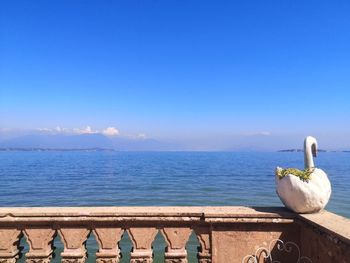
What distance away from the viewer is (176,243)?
4234mm

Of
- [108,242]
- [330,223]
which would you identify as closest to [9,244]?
[108,242]

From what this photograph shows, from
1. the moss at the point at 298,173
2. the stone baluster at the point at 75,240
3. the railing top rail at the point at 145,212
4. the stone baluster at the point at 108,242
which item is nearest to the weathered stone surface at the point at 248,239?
the railing top rail at the point at 145,212

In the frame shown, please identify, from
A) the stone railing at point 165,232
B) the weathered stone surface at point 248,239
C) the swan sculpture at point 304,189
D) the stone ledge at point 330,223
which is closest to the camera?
the stone ledge at point 330,223

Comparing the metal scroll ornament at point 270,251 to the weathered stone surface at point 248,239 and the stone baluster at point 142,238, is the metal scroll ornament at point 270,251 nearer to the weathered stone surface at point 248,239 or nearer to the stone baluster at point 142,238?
the weathered stone surface at point 248,239

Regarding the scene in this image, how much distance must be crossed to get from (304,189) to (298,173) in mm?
230

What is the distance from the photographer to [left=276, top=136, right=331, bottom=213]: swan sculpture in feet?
13.3

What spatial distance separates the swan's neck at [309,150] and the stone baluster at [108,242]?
255 centimetres

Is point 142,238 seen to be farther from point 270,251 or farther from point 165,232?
point 270,251

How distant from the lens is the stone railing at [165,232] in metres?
4.16

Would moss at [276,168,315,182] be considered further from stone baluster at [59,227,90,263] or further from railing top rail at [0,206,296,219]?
stone baluster at [59,227,90,263]

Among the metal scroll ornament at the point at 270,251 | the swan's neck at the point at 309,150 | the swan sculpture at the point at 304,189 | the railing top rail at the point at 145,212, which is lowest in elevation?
the metal scroll ornament at the point at 270,251

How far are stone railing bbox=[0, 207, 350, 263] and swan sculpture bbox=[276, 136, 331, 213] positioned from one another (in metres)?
0.13

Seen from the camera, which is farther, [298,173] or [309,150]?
[309,150]

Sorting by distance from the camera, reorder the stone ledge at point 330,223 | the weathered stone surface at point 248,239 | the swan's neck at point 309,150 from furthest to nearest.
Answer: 1. the swan's neck at point 309,150
2. the weathered stone surface at point 248,239
3. the stone ledge at point 330,223
